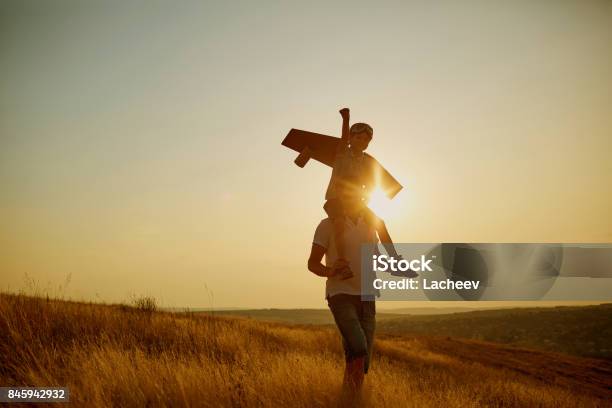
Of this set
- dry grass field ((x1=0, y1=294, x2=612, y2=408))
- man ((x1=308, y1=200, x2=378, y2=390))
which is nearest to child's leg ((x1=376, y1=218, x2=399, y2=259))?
man ((x1=308, y1=200, x2=378, y2=390))

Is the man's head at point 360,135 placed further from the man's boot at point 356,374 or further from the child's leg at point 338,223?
the man's boot at point 356,374

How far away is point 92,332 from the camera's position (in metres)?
7.68

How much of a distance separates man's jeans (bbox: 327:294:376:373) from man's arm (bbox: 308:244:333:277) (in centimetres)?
25

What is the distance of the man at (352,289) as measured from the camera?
4.19 metres

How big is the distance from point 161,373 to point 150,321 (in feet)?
16.5

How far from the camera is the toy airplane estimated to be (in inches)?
201

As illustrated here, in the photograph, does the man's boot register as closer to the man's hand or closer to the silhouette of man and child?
the silhouette of man and child

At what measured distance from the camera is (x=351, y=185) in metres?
4.55

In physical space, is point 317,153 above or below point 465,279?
above

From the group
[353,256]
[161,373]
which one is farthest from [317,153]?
[161,373]

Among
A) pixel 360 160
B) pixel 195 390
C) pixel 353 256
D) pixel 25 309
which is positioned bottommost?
pixel 195 390

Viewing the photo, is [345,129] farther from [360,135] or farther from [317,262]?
[317,262]

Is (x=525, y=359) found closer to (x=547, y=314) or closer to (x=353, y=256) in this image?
(x=353, y=256)

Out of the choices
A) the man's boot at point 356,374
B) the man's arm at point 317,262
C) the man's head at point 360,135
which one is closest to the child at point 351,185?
the man's head at point 360,135
